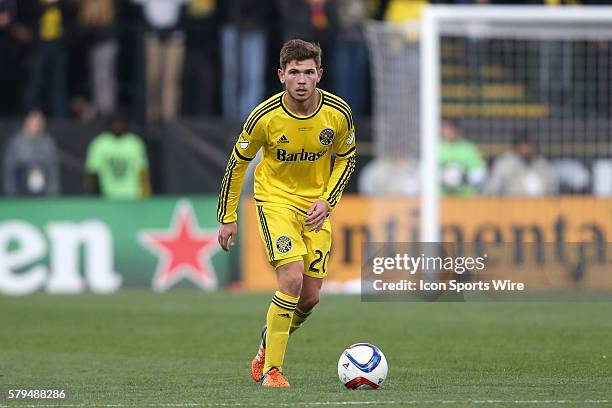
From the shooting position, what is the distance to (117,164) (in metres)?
21.5

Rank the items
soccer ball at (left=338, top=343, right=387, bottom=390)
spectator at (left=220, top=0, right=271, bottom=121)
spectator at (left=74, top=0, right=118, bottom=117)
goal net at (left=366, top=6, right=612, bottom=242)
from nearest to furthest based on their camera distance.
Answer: soccer ball at (left=338, top=343, right=387, bottom=390), goal net at (left=366, top=6, right=612, bottom=242), spectator at (left=220, top=0, right=271, bottom=121), spectator at (left=74, top=0, right=118, bottom=117)

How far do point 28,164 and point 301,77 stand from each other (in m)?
12.7


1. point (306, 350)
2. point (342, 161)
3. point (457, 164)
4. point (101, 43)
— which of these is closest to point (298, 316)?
point (342, 161)

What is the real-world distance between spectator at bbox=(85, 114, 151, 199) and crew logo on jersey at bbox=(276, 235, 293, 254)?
40.2 feet

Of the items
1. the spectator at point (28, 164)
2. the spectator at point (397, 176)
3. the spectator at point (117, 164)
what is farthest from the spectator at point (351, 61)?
the spectator at point (28, 164)

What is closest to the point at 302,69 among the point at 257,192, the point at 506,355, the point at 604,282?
the point at 257,192

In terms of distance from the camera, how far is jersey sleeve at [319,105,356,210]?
9562mm

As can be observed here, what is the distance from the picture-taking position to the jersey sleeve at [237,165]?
934 centimetres

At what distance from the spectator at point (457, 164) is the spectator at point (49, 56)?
6.03 m

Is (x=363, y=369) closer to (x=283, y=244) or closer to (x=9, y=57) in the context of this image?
(x=283, y=244)

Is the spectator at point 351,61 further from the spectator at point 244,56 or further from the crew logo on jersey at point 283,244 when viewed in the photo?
the crew logo on jersey at point 283,244

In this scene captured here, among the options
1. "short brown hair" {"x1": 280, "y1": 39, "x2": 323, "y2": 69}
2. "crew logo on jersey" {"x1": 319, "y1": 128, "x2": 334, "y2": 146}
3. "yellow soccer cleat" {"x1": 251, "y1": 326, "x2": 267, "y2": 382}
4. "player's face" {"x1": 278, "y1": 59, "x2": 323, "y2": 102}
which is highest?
"short brown hair" {"x1": 280, "y1": 39, "x2": 323, "y2": 69}

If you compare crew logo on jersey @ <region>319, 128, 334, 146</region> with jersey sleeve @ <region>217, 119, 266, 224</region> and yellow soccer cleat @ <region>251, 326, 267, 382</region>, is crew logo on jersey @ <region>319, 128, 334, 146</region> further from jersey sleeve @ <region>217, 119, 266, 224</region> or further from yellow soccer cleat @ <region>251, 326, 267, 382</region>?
yellow soccer cleat @ <region>251, 326, 267, 382</region>

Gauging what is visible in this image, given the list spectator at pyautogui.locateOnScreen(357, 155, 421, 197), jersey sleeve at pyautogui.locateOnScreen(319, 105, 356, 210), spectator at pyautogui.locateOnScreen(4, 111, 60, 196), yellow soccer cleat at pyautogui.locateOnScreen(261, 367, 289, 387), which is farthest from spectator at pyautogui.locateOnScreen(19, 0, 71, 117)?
yellow soccer cleat at pyautogui.locateOnScreen(261, 367, 289, 387)
